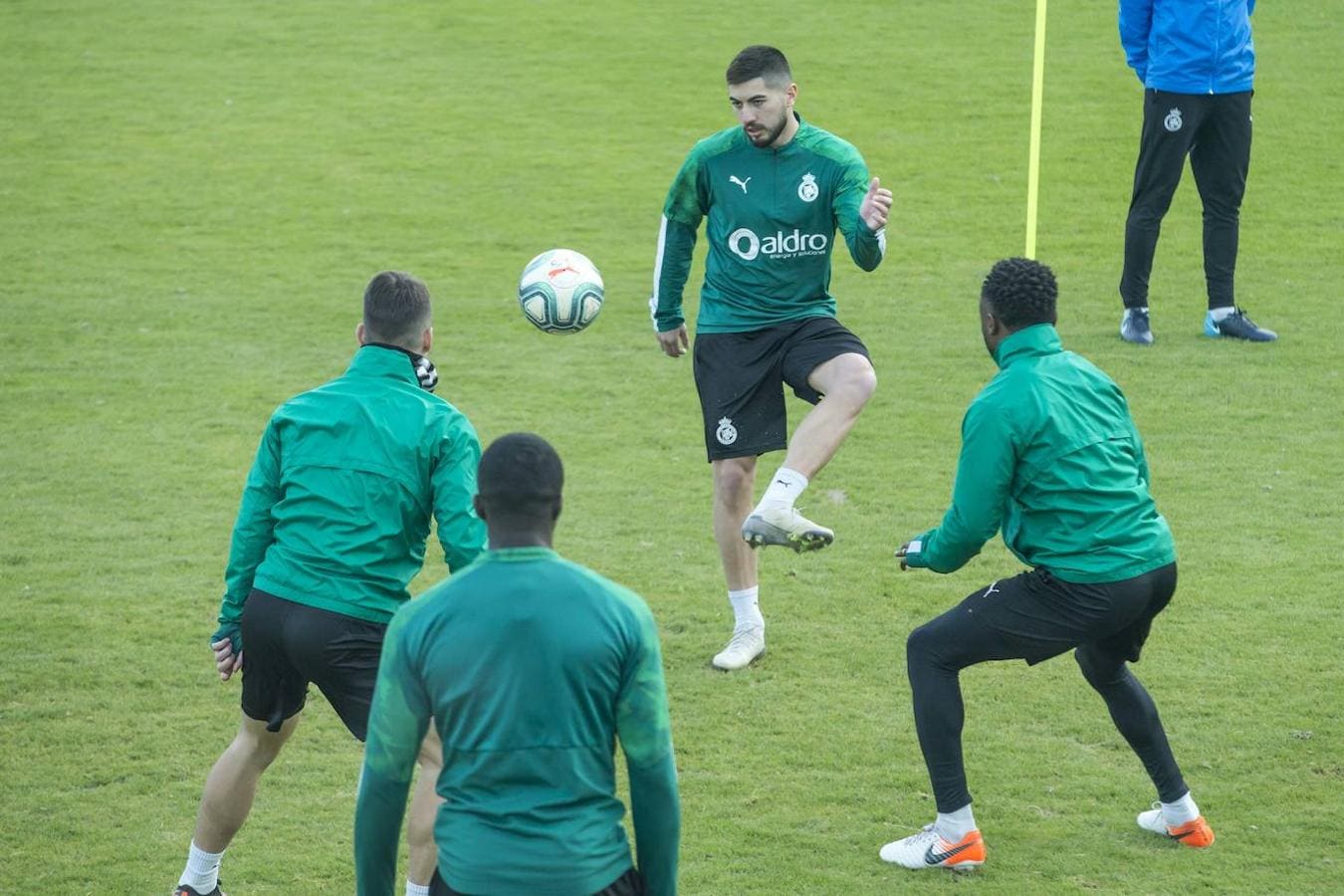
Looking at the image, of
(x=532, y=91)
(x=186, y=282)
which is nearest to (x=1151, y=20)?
(x=186, y=282)

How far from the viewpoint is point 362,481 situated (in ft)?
17.7

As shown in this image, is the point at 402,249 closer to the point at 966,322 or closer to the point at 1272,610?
the point at 966,322

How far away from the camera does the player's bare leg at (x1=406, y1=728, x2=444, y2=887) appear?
5504 millimetres

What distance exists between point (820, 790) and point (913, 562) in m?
1.31

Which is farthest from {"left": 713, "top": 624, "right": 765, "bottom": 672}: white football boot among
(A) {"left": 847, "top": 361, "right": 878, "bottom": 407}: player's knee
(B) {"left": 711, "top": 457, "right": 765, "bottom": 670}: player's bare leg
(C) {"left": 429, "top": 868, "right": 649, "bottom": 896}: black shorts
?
(C) {"left": 429, "top": 868, "right": 649, "bottom": 896}: black shorts

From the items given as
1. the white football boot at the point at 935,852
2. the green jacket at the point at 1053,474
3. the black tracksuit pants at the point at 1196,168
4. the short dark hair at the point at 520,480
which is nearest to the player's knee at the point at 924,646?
the green jacket at the point at 1053,474

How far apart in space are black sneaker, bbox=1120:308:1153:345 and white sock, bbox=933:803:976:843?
7696 millimetres

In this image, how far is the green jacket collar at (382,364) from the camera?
550 cm

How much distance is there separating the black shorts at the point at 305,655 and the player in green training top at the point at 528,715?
1386 mm

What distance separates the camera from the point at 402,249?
16.3 m

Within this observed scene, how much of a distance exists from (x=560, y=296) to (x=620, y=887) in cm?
468

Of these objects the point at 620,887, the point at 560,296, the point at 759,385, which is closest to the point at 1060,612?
the point at 620,887

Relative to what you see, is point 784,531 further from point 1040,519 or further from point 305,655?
point 305,655

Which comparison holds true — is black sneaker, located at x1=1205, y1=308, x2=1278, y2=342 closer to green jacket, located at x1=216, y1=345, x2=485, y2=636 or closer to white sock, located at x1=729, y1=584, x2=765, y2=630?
white sock, located at x1=729, y1=584, x2=765, y2=630
